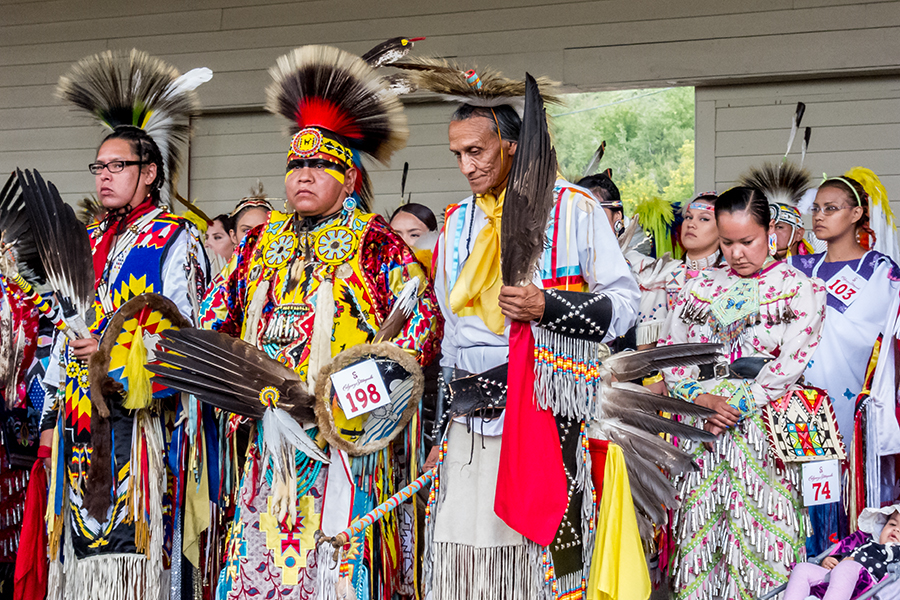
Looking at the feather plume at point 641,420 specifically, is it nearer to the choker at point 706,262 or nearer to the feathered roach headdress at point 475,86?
the feathered roach headdress at point 475,86

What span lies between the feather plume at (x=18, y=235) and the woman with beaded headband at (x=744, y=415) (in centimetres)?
242

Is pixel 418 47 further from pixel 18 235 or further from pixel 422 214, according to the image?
pixel 18 235

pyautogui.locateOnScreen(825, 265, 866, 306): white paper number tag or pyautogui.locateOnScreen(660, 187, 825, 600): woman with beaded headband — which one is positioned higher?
pyautogui.locateOnScreen(825, 265, 866, 306): white paper number tag

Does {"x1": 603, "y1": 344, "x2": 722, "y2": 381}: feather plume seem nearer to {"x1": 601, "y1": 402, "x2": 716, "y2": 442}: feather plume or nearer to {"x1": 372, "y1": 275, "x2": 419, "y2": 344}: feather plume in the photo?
{"x1": 601, "y1": 402, "x2": 716, "y2": 442}: feather plume

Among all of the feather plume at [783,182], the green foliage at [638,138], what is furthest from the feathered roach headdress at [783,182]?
the green foliage at [638,138]

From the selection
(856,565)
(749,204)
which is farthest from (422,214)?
(856,565)

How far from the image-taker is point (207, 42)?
625 cm

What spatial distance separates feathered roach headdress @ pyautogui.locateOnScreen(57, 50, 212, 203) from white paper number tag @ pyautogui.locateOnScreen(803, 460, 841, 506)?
2.39m

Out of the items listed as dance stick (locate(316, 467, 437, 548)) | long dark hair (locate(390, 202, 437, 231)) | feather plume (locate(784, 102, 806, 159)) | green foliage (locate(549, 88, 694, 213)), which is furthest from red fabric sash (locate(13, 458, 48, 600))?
feather plume (locate(784, 102, 806, 159))

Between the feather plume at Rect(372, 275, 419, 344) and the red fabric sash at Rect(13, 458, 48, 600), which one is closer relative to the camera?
the feather plume at Rect(372, 275, 419, 344)

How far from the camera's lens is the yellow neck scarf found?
2279 mm

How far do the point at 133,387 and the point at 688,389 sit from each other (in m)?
1.85

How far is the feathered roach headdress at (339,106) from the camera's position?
9.00 ft

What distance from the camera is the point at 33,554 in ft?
9.89
